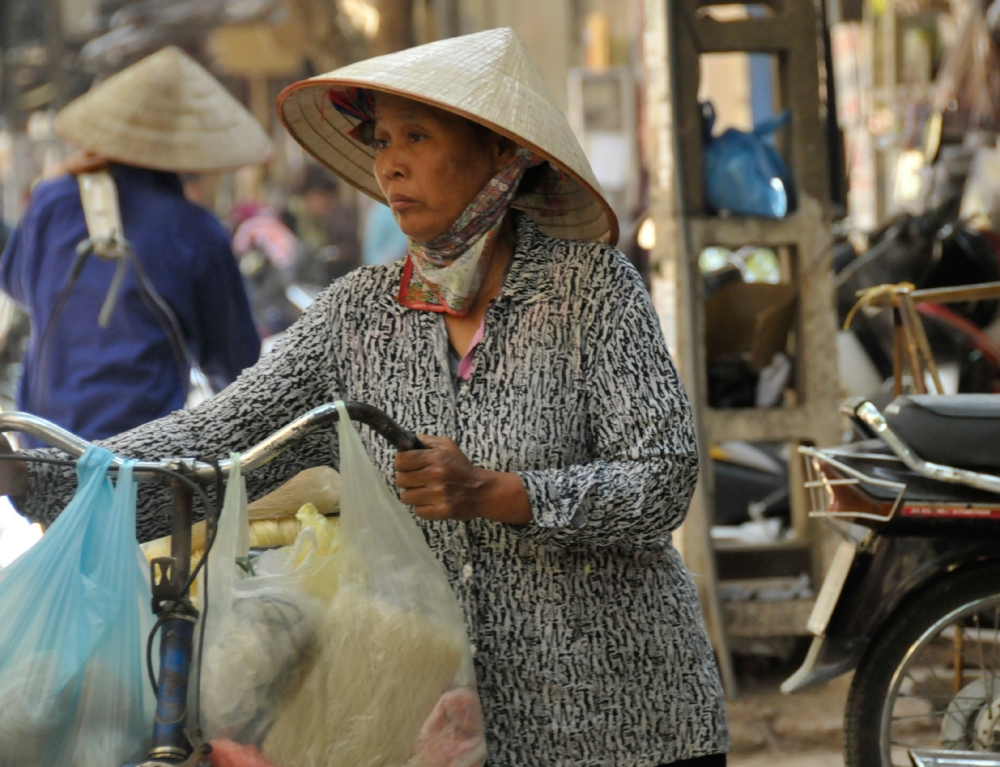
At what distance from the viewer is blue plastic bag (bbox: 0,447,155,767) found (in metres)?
1.39

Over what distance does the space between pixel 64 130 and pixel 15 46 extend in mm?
15505

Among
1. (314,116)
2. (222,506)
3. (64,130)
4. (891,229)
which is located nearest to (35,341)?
(64,130)

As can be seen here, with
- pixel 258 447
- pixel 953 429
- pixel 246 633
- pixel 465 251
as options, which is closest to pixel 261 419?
pixel 258 447

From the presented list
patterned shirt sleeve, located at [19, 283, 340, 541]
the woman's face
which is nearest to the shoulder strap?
patterned shirt sleeve, located at [19, 283, 340, 541]

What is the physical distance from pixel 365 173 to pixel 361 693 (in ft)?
3.38

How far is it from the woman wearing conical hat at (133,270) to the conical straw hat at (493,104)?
3.94ft

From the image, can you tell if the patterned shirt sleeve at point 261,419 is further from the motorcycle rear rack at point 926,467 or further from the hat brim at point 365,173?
the motorcycle rear rack at point 926,467

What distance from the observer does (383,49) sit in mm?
9055

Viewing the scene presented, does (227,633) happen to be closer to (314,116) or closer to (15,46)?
(314,116)

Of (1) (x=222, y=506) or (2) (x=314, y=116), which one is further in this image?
(2) (x=314, y=116)

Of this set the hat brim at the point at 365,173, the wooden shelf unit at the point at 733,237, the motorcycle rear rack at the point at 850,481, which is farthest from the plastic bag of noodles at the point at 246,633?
the wooden shelf unit at the point at 733,237

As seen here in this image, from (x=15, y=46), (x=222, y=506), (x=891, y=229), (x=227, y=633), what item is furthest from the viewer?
(x=15, y=46)

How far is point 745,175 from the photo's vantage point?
3.93m

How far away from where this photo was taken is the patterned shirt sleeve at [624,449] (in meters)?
1.67
